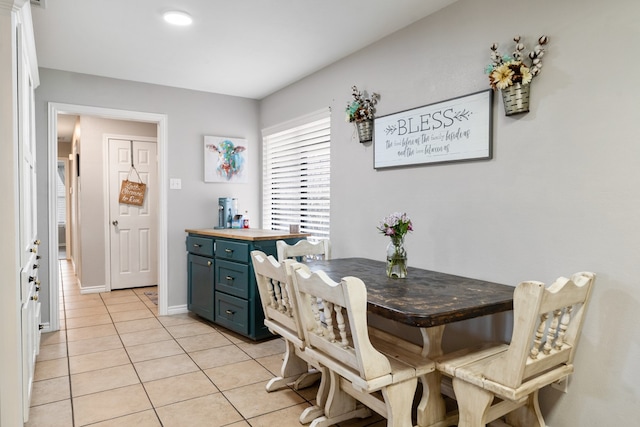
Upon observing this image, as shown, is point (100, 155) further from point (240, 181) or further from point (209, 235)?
point (209, 235)

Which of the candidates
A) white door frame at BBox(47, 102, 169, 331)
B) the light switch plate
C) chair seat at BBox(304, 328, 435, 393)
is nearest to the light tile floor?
white door frame at BBox(47, 102, 169, 331)

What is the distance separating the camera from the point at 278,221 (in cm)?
434

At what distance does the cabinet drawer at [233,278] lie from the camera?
326 cm

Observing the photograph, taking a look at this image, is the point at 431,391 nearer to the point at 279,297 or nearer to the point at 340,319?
the point at 340,319

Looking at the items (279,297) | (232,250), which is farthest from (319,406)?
(232,250)

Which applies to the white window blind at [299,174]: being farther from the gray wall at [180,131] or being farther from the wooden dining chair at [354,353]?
the wooden dining chair at [354,353]

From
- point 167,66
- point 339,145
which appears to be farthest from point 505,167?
point 167,66

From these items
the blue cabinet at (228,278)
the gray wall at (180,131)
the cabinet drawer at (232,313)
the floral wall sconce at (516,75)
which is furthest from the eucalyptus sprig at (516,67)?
the gray wall at (180,131)

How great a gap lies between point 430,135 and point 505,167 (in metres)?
0.52

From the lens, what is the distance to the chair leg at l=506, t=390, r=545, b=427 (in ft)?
5.98

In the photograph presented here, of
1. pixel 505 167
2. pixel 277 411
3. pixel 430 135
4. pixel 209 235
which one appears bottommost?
pixel 277 411

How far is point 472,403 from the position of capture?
5.20 ft

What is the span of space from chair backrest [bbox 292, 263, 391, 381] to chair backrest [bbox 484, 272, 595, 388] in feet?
1.46

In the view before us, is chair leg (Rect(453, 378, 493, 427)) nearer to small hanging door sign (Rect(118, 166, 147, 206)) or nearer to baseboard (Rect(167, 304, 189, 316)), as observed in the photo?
baseboard (Rect(167, 304, 189, 316))
